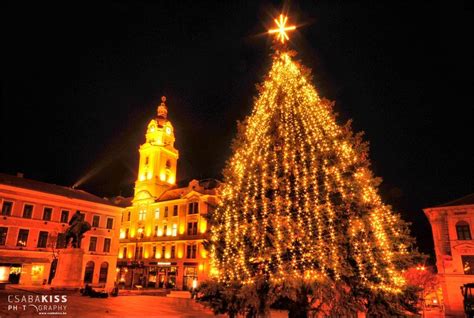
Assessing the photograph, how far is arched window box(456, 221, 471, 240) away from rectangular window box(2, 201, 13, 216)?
4557 cm

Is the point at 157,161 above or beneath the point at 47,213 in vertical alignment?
above

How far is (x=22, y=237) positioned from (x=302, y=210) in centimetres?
Answer: 3621

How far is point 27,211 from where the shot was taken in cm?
3541

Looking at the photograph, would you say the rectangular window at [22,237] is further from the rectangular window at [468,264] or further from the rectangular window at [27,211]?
the rectangular window at [468,264]

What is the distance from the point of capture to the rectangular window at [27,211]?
35125 millimetres

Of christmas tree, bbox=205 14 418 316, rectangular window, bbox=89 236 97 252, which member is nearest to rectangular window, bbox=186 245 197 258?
rectangular window, bbox=89 236 97 252

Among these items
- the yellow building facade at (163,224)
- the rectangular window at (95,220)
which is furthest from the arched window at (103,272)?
the rectangular window at (95,220)

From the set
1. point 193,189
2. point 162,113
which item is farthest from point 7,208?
point 162,113

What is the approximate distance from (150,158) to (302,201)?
174 ft

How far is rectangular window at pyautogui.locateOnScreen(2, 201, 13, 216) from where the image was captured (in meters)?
33.7

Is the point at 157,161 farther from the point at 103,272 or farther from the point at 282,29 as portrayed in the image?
the point at 282,29

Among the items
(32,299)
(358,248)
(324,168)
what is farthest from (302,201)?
(32,299)

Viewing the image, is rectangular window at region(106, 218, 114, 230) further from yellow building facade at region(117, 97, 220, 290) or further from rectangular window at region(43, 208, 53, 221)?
rectangular window at region(43, 208, 53, 221)

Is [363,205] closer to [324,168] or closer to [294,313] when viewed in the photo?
[324,168]
